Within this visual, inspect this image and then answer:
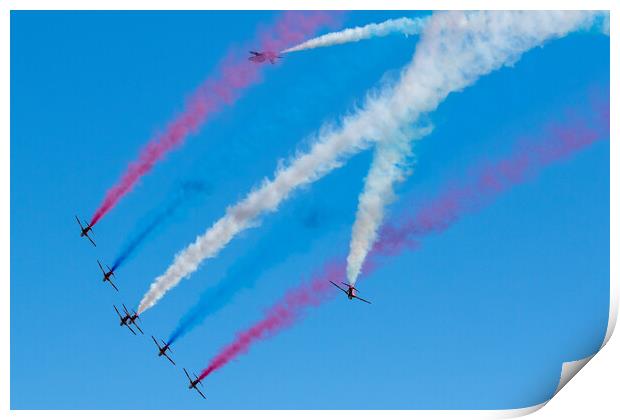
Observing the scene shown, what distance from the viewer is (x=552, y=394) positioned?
1033 inches

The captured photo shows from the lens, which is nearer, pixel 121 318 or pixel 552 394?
pixel 552 394

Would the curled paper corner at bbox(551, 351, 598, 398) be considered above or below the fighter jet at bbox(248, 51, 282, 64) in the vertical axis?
below

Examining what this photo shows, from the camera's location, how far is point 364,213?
87.2 feet

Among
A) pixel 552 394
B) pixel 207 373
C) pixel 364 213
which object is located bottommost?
pixel 552 394

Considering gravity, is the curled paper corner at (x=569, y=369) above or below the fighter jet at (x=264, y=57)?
below
